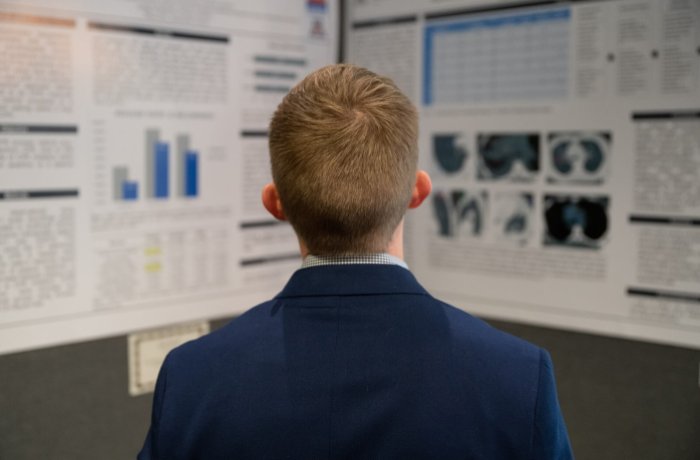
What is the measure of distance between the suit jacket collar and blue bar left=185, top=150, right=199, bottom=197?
2.78 feet

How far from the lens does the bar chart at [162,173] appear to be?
4.75ft

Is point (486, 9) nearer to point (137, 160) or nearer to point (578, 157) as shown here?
point (578, 157)

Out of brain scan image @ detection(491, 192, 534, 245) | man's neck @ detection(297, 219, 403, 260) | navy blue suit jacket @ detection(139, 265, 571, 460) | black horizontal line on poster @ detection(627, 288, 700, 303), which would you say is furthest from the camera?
brain scan image @ detection(491, 192, 534, 245)

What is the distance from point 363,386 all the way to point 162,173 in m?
0.94

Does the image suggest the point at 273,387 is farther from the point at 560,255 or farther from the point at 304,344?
the point at 560,255

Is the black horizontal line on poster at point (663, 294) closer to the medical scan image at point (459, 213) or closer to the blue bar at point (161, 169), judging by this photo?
the medical scan image at point (459, 213)

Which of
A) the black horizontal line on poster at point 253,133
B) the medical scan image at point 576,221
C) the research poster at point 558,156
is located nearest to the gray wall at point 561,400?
the research poster at point 558,156

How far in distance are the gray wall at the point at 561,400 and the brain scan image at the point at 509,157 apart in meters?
0.36

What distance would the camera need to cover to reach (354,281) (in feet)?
2.48

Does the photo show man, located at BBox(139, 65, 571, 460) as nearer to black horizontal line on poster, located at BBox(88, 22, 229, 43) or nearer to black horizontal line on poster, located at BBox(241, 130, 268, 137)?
black horizontal line on poster, located at BBox(88, 22, 229, 43)

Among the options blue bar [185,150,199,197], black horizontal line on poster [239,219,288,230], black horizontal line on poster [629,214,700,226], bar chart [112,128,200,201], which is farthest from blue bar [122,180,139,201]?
black horizontal line on poster [629,214,700,226]

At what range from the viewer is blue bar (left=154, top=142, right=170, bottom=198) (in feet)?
4.92

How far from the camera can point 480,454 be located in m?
0.71

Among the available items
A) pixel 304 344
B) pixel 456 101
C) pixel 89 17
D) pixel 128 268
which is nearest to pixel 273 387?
pixel 304 344
